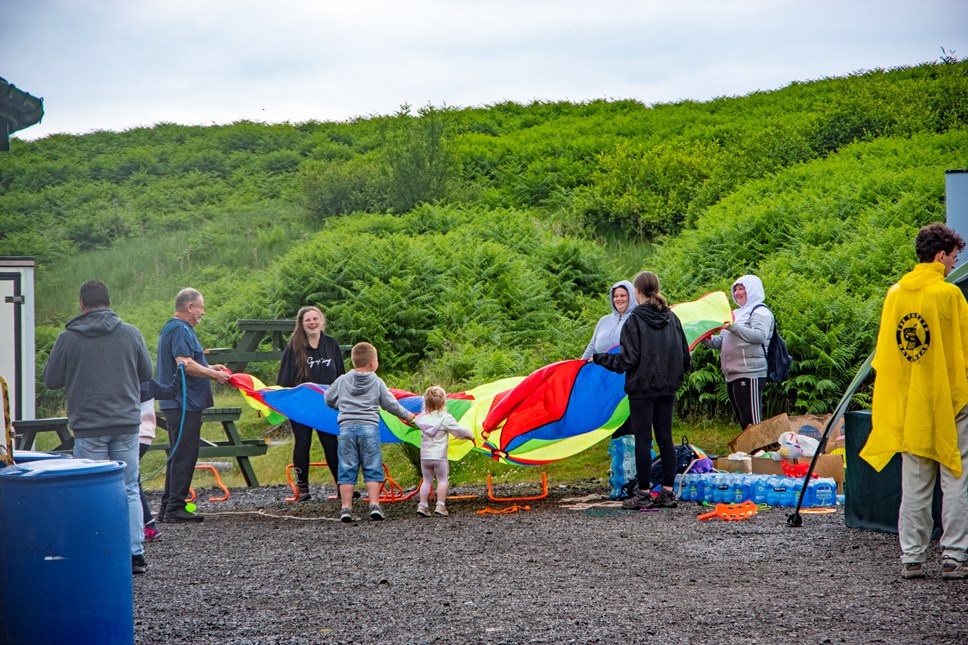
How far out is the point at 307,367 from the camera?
10117 millimetres

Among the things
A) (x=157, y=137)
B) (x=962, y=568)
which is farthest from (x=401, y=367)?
(x=157, y=137)

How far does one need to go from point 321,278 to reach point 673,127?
829 inches

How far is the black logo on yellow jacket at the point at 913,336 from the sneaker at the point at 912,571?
1.14m

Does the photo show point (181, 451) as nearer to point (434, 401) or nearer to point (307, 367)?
point (307, 367)

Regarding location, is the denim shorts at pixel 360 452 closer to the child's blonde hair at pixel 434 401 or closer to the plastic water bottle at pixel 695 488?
the child's blonde hair at pixel 434 401

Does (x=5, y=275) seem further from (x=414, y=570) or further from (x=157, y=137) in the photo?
(x=157, y=137)

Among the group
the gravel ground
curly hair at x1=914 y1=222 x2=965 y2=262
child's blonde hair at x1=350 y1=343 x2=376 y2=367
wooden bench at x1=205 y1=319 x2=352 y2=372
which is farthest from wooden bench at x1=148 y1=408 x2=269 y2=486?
curly hair at x1=914 y1=222 x2=965 y2=262

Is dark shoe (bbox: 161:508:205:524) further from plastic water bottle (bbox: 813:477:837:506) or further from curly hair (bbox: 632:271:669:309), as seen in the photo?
plastic water bottle (bbox: 813:477:837:506)

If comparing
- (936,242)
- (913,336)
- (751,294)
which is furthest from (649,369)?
(936,242)

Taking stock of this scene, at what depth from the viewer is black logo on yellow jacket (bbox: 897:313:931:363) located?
5.91 metres

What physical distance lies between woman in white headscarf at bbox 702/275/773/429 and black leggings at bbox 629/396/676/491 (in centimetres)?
166

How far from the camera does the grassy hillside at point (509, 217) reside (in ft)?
50.5

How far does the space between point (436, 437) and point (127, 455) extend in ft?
9.12

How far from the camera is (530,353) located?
51.2 feet
